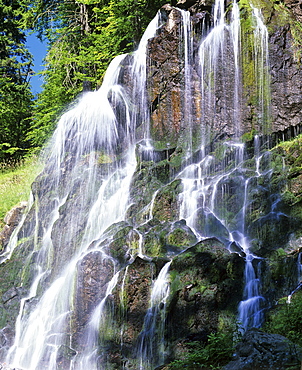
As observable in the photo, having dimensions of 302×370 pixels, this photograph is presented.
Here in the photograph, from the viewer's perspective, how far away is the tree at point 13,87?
2280 cm

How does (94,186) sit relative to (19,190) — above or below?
below

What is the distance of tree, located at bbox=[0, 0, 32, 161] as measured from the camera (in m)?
22.8

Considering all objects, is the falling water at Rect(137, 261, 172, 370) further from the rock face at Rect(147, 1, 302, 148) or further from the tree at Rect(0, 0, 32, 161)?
the tree at Rect(0, 0, 32, 161)

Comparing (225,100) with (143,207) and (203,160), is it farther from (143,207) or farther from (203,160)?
(143,207)

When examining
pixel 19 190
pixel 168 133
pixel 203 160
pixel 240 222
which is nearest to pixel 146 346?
pixel 240 222

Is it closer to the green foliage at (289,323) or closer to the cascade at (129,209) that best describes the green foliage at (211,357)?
the green foliage at (289,323)

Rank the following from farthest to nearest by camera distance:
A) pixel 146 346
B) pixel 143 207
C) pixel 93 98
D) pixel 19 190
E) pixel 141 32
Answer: pixel 141 32, pixel 19 190, pixel 93 98, pixel 143 207, pixel 146 346

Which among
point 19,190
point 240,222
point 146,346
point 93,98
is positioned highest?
point 93,98

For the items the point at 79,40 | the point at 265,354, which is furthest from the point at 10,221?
the point at 265,354

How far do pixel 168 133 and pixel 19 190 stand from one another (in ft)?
22.6

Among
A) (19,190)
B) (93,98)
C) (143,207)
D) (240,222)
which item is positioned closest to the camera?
(240,222)

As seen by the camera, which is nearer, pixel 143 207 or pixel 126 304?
pixel 126 304

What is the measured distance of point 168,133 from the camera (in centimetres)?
1362

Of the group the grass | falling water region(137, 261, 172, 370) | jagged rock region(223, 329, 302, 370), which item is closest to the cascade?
falling water region(137, 261, 172, 370)
